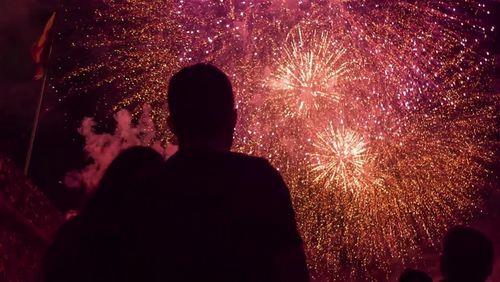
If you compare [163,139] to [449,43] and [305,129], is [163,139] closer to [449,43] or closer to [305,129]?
[305,129]

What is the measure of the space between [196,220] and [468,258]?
1.80 metres

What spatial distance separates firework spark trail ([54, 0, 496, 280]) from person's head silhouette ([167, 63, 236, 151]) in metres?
6.45

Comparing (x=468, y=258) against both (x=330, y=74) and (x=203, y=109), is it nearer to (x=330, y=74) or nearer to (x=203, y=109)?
(x=203, y=109)

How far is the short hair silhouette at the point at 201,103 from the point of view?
A: 66.2 inches

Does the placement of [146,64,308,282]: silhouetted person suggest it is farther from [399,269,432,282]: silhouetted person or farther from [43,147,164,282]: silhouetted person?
[399,269,432,282]: silhouetted person

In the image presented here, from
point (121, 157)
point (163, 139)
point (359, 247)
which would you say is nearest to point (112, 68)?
point (163, 139)

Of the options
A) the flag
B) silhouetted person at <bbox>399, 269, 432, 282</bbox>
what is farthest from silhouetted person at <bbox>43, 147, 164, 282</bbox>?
the flag

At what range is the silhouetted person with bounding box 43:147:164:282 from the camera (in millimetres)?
1608

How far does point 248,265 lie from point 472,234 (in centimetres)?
176

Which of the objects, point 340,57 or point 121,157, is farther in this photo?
point 340,57

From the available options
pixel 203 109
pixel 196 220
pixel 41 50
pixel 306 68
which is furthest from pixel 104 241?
pixel 41 50

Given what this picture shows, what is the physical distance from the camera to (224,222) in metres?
1.51

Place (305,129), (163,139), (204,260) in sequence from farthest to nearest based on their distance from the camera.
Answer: (305,129) < (163,139) < (204,260)

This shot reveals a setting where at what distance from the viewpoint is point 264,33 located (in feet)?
28.1
